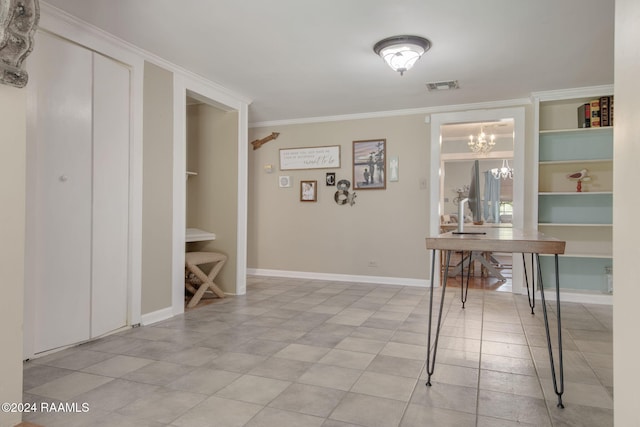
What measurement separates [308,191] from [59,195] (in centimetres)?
347

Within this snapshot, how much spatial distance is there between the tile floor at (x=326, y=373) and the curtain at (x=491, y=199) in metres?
5.58

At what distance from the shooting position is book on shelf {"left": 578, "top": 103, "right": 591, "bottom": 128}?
4352mm

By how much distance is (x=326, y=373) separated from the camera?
2402 mm

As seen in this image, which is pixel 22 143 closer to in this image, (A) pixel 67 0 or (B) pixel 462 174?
(A) pixel 67 0

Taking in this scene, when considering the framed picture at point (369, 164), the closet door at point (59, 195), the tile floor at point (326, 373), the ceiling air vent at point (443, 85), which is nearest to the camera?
the tile floor at point (326, 373)

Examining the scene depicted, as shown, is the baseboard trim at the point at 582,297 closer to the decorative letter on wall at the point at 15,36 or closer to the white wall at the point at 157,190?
the white wall at the point at 157,190

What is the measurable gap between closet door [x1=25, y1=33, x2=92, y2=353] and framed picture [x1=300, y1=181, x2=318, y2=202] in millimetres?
3222

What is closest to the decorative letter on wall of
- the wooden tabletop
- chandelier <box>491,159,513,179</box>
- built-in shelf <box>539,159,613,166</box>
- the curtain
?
the wooden tabletop

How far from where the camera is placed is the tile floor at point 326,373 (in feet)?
6.22

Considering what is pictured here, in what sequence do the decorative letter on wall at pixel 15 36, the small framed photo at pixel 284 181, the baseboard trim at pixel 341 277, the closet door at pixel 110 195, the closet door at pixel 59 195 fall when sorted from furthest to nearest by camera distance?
the small framed photo at pixel 284 181 → the baseboard trim at pixel 341 277 → the closet door at pixel 110 195 → the closet door at pixel 59 195 → the decorative letter on wall at pixel 15 36

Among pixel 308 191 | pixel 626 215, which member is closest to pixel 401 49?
pixel 626 215

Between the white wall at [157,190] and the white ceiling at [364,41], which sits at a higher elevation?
the white ceiling at [364,41]

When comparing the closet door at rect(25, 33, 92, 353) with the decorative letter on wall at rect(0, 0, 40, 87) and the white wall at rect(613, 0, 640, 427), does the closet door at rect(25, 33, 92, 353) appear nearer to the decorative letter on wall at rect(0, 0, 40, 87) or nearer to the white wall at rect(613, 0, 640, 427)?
the decorative letter on wall at rect(0, 0, 40, 87)

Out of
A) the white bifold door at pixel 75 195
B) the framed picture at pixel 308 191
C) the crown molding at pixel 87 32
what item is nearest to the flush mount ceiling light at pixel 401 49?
the crown molding at pixel 87 32
